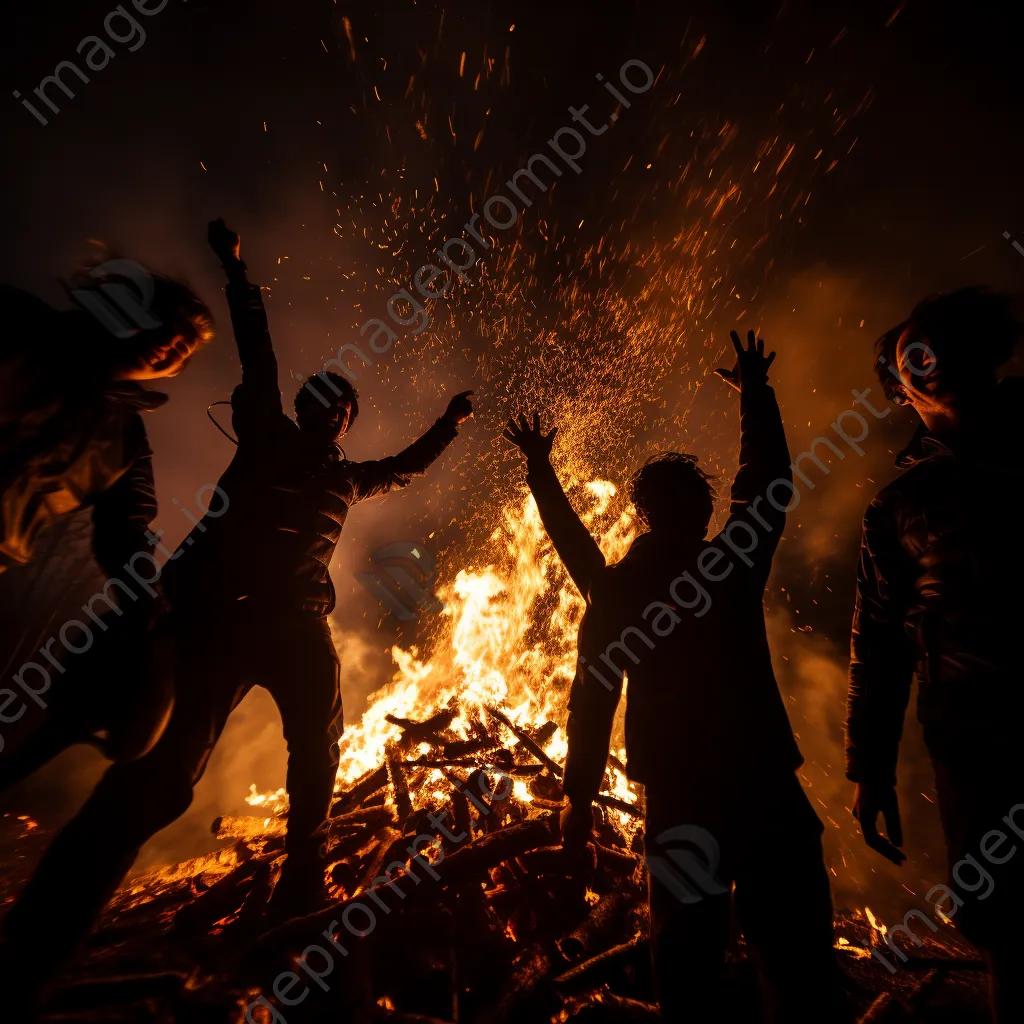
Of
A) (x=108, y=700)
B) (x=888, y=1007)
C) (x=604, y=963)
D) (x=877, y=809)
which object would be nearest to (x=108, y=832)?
(x=108, y=700)

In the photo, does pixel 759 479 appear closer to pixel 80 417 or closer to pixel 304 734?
pixel 304 734

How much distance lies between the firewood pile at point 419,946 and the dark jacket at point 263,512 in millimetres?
1546

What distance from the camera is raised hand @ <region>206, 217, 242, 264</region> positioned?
10.7ft

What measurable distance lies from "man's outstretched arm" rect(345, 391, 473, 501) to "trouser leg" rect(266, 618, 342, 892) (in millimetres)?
1490

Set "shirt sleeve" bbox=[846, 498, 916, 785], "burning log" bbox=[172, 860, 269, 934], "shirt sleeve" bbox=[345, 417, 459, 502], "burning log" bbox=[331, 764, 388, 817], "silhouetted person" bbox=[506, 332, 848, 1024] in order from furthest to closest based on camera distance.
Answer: "burning log" bbox=[331, 764, 388, 817]
"shirt sleeve" bbox=[345, 417, 459, 502]
"burning log" bbox=[172, 860, 269, 934]
"shirt sleeve" bbox=[846, 498, 916, 785]
"silhouetted person" bbox=[506, 332, 848, 1024]

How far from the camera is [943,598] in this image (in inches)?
79.0

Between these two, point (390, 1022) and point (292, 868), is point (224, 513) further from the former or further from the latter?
point (390, 1022)

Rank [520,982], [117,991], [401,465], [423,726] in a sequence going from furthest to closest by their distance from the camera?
[423,726], [401,465], [520,982], [117,991]

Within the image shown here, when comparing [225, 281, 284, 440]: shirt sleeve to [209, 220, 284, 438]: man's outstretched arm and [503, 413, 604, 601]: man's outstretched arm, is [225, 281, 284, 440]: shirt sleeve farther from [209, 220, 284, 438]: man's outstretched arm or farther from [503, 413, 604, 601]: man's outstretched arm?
[503, 413, 604, 601]: man's outstretched arm

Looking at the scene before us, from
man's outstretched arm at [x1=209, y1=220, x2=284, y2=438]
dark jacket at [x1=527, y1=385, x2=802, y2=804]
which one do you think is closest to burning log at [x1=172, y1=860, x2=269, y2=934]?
dark jacket at [x1=527, y1=385, x2=802, y2=804]

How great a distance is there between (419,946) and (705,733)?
312cm

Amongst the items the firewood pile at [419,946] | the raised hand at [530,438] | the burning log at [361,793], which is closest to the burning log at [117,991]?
the firewood pile at [419,946]

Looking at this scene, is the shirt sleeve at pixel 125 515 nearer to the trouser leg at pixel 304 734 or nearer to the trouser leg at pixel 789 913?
the trouser leg at pixel 304 734

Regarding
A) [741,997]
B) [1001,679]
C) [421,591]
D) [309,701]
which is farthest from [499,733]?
[421,591]
